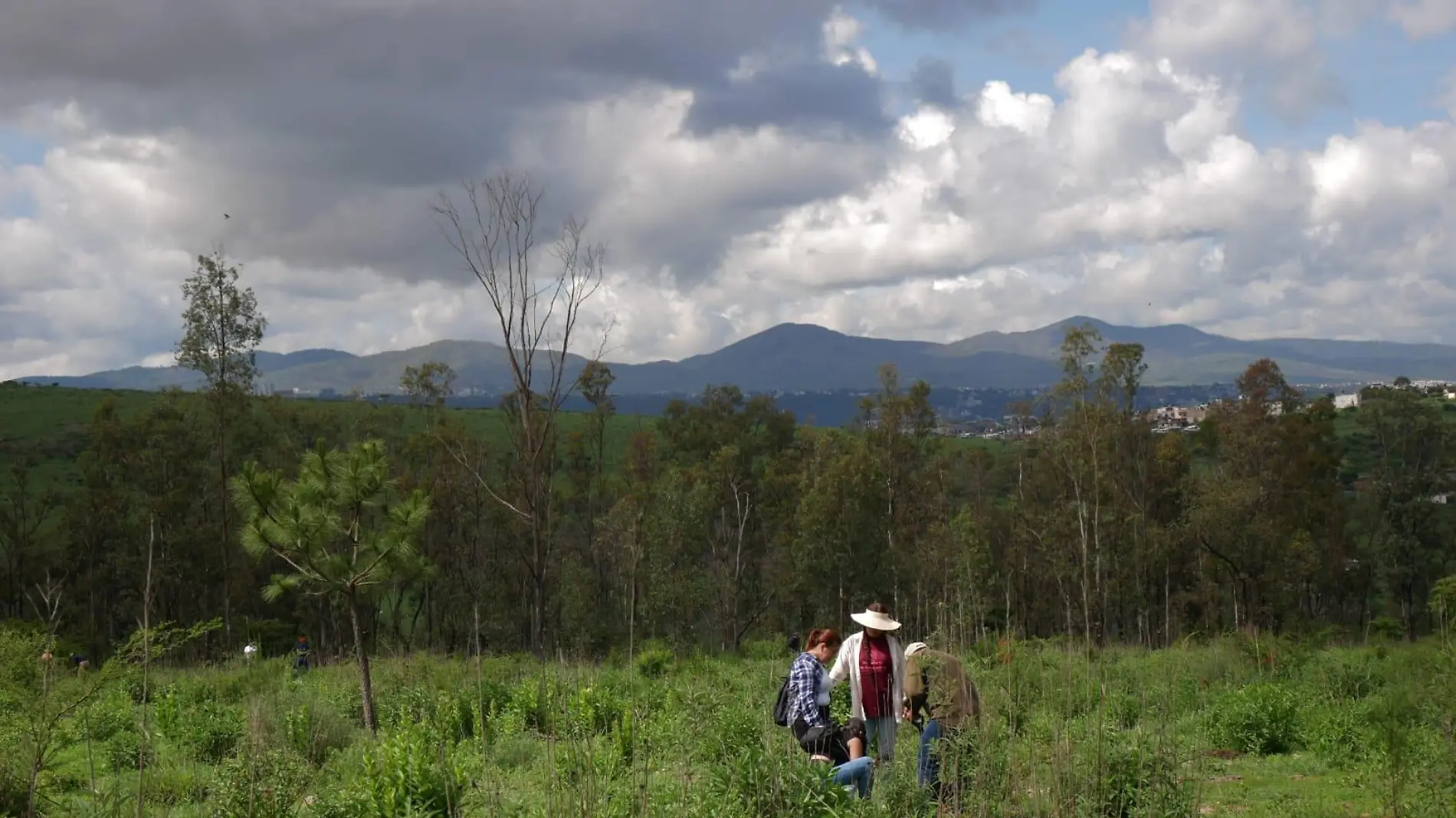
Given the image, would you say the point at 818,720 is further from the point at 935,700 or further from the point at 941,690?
the point at 935,700

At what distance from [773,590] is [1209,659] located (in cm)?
2930

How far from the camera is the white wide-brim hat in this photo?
26.8 feet

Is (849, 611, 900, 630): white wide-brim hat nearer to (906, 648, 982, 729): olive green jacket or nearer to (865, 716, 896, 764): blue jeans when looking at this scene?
(906, 648, 982, 729): olive green jacket

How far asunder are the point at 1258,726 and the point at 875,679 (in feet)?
22.8

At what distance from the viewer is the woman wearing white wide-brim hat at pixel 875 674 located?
323 inches

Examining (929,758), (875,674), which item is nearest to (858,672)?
(875,674)

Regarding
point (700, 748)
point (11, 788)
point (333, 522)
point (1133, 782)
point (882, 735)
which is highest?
point (333, 522)

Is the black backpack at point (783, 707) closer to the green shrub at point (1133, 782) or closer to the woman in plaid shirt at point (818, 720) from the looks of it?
the woman in plaid shirt at point (818, 720)

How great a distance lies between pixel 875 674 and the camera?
8.25 meters

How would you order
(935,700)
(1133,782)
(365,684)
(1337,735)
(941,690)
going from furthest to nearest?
(365,684), (1337,735), (1133,782), (941,690), (935,700)

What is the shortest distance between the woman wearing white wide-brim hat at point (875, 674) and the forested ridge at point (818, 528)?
27159 millimetres

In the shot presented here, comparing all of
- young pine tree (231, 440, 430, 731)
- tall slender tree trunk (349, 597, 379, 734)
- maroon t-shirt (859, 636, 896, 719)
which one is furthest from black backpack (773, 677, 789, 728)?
young pine tree (231, 440, 430, 731)

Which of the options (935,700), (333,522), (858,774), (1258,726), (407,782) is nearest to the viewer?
(935,700)

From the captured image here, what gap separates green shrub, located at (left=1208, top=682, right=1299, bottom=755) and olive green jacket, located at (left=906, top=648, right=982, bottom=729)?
20.6 feet
